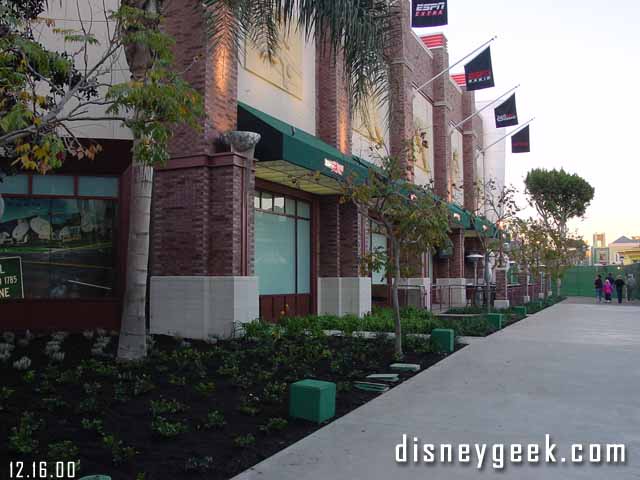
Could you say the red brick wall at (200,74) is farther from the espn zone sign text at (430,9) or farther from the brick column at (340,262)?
the espn zone sign text at (430,9)

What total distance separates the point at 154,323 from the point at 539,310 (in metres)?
18.5

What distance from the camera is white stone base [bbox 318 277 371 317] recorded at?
1744 cm

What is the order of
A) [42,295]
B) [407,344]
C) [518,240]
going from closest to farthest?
[407,344] → [42,295] → [518,240]

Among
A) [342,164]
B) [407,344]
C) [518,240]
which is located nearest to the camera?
[407,344]

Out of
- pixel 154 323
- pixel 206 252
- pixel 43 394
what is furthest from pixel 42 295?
pixel 43 394

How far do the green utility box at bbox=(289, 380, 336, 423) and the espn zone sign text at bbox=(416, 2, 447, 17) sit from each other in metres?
15.1

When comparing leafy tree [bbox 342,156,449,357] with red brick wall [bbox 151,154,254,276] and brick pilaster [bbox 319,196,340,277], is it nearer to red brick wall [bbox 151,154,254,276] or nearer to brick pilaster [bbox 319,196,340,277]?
red brick wall [bbox 151,154,254,276]

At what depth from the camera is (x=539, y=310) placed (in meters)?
25.3

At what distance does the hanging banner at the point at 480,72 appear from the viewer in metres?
24.4

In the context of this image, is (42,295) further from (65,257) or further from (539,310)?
(539,310)

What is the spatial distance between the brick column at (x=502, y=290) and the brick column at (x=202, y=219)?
16.5 metres

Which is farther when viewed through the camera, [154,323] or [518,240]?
[518,240]

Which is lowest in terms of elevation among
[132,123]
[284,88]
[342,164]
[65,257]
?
[65,257]
